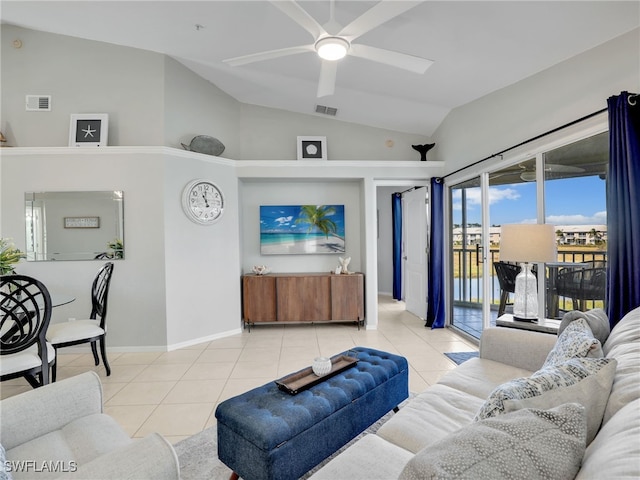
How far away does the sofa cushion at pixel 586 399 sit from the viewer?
2.97 ft

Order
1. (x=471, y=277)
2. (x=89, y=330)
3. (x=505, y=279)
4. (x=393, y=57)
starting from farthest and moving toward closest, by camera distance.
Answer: (x=471, y=277), (x=505, y=279), (x=89, y=330), (x=393, y=57)

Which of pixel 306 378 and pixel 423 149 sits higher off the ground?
pixel 423 149

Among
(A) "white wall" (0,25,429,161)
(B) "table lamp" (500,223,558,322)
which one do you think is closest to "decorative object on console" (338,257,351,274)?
(B) "table lamp" (500,223,558,322)

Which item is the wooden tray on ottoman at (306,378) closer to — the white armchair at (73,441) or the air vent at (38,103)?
the white armchair at (73,441)

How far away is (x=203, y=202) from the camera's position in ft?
13.7

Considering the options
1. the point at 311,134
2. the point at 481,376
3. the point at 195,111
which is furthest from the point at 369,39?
the point at 481,376

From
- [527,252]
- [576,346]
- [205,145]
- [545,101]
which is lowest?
[576,346]

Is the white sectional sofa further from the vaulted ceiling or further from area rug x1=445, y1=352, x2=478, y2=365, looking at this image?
the vaulted ceiling

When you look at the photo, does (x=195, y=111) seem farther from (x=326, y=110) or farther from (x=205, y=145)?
(x=326, y=110)

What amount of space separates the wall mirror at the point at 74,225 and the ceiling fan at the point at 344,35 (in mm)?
2524

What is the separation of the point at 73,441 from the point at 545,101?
3935 mm

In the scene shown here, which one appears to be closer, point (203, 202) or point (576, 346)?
point (576, 346)

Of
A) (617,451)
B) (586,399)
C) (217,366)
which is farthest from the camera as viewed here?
(217,366)

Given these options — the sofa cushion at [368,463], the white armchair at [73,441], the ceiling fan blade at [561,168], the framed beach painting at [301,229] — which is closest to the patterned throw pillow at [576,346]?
the sofa cushion at [368,463]
